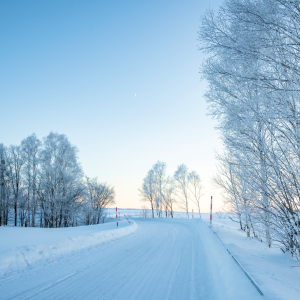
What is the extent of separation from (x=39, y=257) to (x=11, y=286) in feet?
6.53

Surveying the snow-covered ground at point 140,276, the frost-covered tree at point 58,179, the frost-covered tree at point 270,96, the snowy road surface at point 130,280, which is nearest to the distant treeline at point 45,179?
the frost-covered tree at point 58,179

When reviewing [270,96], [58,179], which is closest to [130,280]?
[270,96]

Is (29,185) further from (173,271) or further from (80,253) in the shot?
(173,271)

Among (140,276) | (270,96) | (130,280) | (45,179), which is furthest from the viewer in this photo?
(45,179)

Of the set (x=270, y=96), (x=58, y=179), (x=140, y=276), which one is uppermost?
(x=270, y=96)

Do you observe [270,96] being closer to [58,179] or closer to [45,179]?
[58,179]

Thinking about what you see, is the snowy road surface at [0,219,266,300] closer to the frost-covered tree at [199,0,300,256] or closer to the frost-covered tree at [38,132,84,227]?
the frost-covered tree at [199,0,300,256]

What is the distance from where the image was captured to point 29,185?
23.8 meters

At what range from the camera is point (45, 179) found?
69.6 ft

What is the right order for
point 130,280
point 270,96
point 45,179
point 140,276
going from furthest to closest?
point 45,179
point 140,276
point 130,280
point 270,96

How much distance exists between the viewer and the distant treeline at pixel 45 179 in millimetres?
21391

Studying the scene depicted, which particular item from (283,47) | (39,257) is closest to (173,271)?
(39,257)

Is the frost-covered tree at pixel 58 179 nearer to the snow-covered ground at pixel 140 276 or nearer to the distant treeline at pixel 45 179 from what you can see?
the distant treeline at pixel 45 179

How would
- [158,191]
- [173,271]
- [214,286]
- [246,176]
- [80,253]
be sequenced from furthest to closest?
[158,191] → [80,253] → [173,271] → [246,176] → [214,286]
